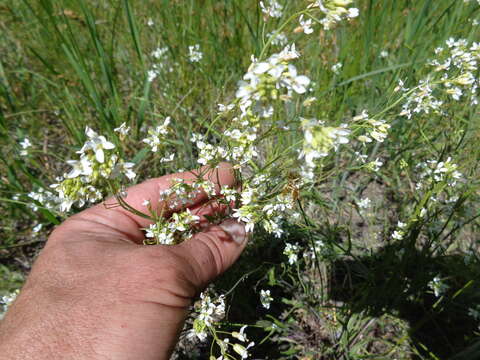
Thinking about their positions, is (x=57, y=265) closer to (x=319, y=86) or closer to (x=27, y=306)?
(x=27, y=306)

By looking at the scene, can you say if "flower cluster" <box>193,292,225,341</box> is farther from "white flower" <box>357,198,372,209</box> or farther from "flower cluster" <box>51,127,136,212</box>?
"white flower" <box>357,198,372,209</box>

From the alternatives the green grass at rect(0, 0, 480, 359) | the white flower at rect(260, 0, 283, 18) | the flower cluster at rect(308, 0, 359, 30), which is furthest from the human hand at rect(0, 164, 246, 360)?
the white flower at rect(260, 0, 283, 18)

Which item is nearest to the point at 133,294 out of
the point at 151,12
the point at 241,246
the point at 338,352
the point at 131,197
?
the point at 241,246

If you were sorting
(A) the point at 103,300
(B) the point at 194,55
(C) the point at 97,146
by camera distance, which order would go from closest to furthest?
(C) the point at 97,146, (A) the point at 103,300, (B) the point at 194,55

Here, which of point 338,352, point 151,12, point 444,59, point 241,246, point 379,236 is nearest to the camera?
point 241,246

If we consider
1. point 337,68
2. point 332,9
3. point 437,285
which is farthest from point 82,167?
point 337,68

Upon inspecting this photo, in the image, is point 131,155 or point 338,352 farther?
point 131,155

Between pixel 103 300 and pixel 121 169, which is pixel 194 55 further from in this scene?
pixel 103 300
